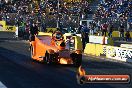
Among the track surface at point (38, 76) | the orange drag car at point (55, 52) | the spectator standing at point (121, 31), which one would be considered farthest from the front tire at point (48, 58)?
the spectator standing at point (121, 31)

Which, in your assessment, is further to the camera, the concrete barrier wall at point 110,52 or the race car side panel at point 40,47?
the concrete barrier wall at point 110,52

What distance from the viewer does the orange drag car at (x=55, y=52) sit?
18.4 meters

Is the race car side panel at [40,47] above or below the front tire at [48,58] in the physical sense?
above

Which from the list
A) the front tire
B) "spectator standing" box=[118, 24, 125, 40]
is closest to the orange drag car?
the front tire

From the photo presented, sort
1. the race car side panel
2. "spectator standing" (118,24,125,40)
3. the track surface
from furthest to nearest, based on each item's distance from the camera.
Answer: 1. "spectator standing" (118,24,125,40)
2. the race car side panel
3. the track surface

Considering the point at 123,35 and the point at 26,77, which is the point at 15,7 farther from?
the point at 26,77

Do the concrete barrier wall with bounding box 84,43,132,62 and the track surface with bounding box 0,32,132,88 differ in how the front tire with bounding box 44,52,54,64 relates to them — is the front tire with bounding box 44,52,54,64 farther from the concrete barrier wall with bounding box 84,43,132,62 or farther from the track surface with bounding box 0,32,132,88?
the concrete barrier wall with bounding box 84,43,132,62

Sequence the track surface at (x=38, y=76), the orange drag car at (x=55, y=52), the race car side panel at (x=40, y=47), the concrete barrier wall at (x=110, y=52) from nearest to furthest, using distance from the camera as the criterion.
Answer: the track surface at (x=38, y=76)
the orange drag car at (x=55, y=52)
the race car side panel at (x=40, y=47)
the concrete barrier wall at (x=110, y=52)

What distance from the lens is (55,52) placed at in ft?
60.4

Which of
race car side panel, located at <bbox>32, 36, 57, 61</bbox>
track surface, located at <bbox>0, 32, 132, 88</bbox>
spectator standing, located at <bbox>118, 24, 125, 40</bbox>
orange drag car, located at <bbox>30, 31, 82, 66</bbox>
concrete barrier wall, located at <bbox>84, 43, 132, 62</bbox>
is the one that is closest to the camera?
track surface, located at <bbox>0, 32, 132, 88</bbox>

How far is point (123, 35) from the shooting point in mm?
48969

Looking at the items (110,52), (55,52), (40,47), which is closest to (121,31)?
(110,52)

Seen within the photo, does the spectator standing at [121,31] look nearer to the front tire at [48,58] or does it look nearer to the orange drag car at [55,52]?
the orange drag car at [55,52]

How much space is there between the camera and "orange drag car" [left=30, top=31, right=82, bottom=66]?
18.4 m
